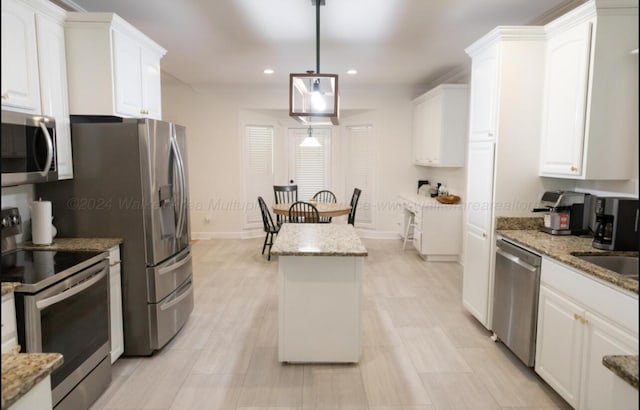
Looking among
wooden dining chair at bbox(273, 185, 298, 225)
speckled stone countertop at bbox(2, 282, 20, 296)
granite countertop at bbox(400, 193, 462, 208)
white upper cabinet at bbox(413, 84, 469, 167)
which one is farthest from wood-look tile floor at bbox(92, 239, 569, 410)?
wooden dining chair at bbox(273, 185, 298, 225)

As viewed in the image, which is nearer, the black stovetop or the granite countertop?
the black stovetop

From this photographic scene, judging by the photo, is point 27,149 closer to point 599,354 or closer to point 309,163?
point 599,354

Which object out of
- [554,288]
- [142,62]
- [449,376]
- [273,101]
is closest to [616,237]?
[554,288]

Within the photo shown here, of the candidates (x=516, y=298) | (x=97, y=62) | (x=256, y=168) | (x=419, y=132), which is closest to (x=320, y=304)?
(x=516, y=298)

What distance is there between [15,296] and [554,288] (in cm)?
296

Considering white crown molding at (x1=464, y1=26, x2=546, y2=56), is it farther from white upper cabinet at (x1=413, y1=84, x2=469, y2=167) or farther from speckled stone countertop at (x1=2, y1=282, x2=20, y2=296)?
speckled stone countertop at (x1=2, y1=282, x2=20, y2=296)

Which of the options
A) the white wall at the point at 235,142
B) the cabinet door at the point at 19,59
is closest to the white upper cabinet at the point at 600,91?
the cabinet door at the point at 19,59

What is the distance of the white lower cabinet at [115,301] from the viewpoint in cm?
279

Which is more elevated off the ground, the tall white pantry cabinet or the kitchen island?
the tall white pantry cabinet

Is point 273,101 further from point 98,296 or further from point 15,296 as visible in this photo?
point 15,296

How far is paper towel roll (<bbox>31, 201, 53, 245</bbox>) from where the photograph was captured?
2625 millimetres

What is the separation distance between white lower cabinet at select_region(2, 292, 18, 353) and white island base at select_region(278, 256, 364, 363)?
1466 millimetres

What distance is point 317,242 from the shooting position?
2992 mm

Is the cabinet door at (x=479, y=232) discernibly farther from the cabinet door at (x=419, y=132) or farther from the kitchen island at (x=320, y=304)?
the cabinet door at (x=419, y=132)
